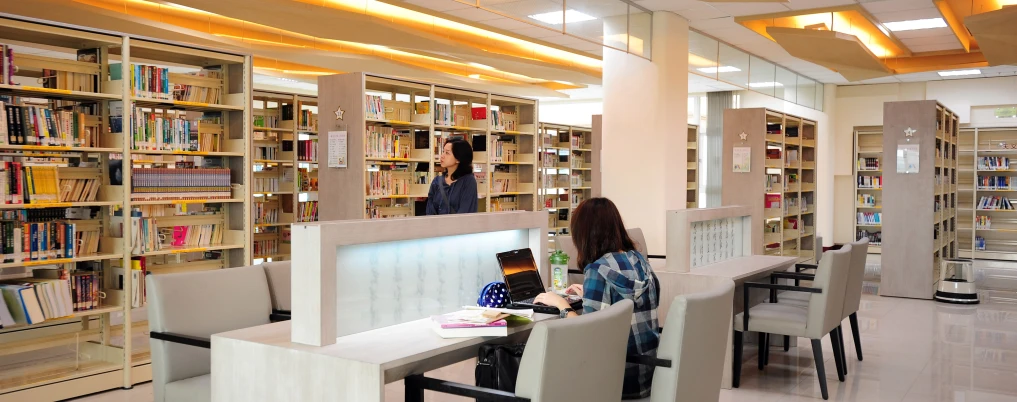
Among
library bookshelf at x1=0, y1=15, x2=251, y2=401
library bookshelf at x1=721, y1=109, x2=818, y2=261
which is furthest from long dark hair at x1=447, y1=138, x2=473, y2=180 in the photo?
library bookshelf at x1=721, y1=109, x2=818, y2=261

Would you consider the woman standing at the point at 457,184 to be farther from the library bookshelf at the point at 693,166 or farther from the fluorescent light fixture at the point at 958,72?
the fluorescent light fixture at the point at 958,72

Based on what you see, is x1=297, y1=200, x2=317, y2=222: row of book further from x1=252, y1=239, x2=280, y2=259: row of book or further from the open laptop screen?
the open laptop screen

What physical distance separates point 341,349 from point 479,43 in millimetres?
8061

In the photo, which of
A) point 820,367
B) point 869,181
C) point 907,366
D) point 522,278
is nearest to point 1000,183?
point 869,181

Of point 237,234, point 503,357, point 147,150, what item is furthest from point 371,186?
point 503,357

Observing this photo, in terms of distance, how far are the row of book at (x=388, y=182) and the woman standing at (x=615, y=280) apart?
151 inches

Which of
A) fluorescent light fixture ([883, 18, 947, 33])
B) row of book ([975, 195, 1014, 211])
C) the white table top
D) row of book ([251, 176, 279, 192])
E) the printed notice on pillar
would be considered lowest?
the white table top

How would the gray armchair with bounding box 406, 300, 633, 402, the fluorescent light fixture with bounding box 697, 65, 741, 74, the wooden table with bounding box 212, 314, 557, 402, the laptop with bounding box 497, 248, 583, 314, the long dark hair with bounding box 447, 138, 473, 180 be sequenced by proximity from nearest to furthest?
the gray armchair with bounding box 406, 300, 633, 402, the wooden table with bounding box 212, 314, 557, 402, the laptop with bounding box 497, 248, 583, 314, the long dark hair with bounding box 447, 138, 473, 180, the fluorescent light fixture with bounding box 697, 65, 741, 74

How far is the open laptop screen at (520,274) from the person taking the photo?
3.59m

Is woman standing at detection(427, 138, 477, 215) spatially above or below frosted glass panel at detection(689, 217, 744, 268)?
above

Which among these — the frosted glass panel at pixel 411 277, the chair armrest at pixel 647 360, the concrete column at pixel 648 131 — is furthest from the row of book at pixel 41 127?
the concrete column at pixel 648 131

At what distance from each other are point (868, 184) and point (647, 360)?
13281 mm

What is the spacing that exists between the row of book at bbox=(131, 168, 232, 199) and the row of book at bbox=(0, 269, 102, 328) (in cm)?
63

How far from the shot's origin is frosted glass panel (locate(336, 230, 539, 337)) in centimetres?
304
